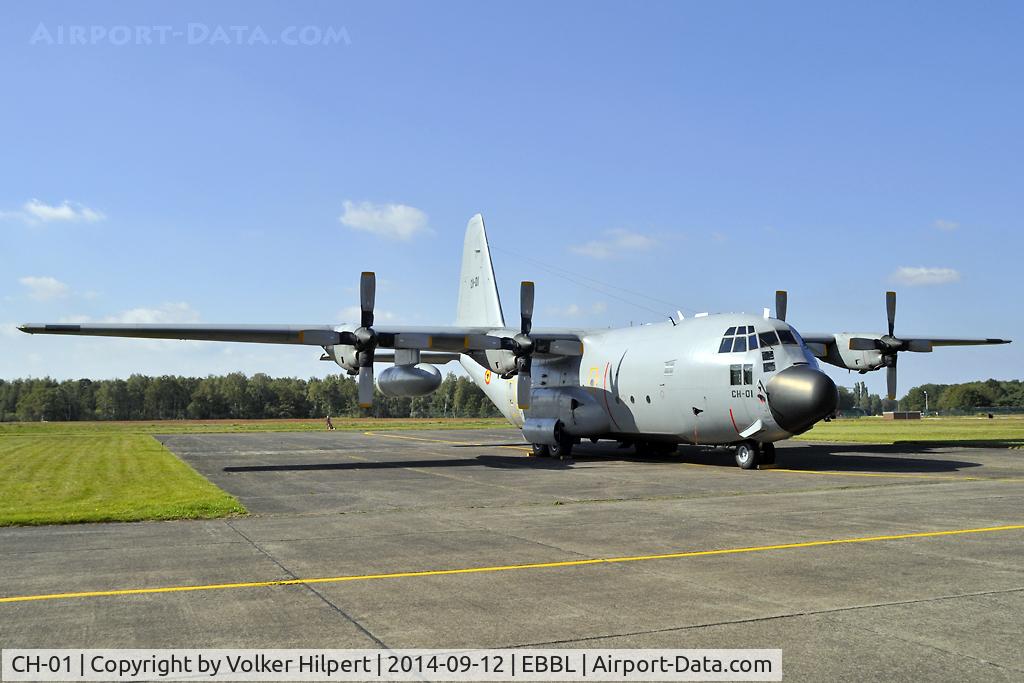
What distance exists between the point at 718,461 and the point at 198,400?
479 feet

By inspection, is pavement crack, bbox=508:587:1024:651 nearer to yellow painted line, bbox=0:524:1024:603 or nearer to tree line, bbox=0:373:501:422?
yellow painted line, bbox=0:524:1024:603

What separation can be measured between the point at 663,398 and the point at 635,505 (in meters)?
10.9

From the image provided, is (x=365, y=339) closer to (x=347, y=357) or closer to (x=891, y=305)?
(x=347, y=357)

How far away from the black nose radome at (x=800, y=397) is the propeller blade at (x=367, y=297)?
13.0 metres

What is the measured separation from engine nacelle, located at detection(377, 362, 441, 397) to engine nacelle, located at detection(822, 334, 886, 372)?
57.4 ft

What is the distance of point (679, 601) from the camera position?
7.74 metres

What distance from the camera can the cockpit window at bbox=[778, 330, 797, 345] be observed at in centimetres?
2355

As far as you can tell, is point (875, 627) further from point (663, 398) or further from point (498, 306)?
point (498, 306)

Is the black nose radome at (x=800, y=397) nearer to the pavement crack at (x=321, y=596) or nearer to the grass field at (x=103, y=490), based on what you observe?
the grass field at (x=103, y=490)

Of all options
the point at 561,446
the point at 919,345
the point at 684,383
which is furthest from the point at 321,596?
the point at 919,345

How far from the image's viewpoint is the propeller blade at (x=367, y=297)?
2742cm

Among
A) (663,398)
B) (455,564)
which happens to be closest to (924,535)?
(455,564)

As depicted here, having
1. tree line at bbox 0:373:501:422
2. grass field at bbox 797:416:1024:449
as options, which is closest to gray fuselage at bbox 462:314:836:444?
grass field at bbox 797:416:1024:449

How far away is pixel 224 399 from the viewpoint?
160125mm
